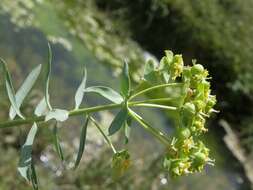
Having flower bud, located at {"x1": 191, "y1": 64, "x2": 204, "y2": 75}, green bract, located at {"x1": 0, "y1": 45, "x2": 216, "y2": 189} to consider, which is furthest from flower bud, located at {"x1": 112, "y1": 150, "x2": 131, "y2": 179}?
flower bud, located at {"x1": 191, "y1": 64, "x2": 204, "y2": 75}

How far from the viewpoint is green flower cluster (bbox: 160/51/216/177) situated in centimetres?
132

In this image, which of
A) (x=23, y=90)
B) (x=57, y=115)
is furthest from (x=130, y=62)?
(x=57, y=115)

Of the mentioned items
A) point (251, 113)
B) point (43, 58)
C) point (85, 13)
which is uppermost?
point (43, 58)

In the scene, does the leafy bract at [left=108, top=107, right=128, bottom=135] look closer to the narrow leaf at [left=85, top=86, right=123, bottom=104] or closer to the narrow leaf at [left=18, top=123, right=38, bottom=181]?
the narrow leaf at [left=85, top=86, right=123, bottom=104]

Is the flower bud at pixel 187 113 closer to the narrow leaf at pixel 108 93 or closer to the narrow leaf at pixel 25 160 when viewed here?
the narrow leaf at pixel 108 93

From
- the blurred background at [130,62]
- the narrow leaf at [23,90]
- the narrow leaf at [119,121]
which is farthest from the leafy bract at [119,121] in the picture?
the blurred background at [130,62]

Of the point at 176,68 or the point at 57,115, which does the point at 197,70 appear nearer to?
the point at 176,68

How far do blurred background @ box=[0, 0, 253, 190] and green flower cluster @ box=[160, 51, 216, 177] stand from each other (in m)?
1.52

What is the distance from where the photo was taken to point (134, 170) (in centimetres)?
431

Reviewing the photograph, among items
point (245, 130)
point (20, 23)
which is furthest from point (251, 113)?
point (20, 23)

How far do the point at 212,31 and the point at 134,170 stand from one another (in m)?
3.92

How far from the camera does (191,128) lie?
1334mm

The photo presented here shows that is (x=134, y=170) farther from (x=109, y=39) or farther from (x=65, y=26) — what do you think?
(x=109, y=39)

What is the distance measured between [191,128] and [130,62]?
18.0 ft
